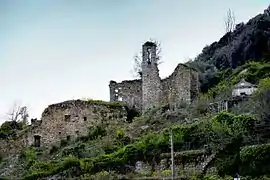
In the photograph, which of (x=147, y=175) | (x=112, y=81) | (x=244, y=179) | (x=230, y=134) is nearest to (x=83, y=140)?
(x=112, y=81)

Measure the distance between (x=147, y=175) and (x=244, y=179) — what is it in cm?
600

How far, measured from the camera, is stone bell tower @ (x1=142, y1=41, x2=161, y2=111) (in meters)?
46.8

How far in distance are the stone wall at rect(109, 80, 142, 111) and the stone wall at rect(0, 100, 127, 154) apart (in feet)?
9.90

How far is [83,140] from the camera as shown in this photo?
138ft

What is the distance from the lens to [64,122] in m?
44.7

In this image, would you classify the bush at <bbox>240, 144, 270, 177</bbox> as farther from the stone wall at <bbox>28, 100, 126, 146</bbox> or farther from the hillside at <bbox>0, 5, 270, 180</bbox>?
the stone wall at <bbox>28, 100, 126, 146</bbox>

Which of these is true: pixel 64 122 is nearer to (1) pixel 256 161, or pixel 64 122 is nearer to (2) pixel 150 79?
(2) pixel 150 79

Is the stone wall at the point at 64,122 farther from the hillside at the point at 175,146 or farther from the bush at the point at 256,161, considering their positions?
the bush at the point at 256,161

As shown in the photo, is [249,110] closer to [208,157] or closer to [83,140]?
[208,157]

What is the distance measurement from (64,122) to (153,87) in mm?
7407

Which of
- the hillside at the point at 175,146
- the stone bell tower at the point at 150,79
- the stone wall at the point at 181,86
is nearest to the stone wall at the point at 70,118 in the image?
the hillside at the point at 175,146

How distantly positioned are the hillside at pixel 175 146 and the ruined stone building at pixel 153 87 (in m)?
1.50

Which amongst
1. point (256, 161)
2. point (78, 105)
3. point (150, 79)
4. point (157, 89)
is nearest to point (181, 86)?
point (157, 89)

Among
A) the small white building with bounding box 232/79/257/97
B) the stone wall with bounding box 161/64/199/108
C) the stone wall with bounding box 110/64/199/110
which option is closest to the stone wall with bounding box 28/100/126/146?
the stone wall with bounding box 110/64/199/110
